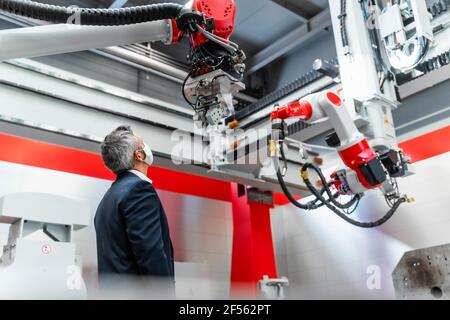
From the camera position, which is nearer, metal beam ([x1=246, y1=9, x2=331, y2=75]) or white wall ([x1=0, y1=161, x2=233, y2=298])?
white wall ([x1=0, y1=161, x2=233, y2=298])

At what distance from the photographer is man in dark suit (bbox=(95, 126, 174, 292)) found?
4.49ft

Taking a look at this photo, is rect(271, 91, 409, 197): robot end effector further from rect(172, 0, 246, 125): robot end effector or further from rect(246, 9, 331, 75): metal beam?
rect(246, 9, 331, 75): metal beam

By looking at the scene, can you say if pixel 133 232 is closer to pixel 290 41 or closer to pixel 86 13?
pixel 86 13

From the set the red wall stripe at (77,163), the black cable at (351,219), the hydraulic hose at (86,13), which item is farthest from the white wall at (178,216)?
the hydraulic hose at (86,13)

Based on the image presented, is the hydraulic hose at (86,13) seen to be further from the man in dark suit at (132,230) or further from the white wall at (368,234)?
the white wall at (368,234)

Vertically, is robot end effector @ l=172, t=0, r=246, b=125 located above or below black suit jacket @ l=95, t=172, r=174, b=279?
above

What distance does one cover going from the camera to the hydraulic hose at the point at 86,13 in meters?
1.37

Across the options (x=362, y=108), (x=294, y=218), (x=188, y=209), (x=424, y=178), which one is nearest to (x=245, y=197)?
(x=188, y=209)

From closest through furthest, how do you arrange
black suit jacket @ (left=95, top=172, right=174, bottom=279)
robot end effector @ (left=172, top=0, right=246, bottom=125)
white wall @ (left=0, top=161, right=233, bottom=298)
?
1. black suit jacket @ (left=95, top=172, right=174, bottom=279)
2. robot end effector @ (left=172, top=0, right=246, bottom=125)
3. white wall @ (left=0, top=161, right=233, bottom=298)

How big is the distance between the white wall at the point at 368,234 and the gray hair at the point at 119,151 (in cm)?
211

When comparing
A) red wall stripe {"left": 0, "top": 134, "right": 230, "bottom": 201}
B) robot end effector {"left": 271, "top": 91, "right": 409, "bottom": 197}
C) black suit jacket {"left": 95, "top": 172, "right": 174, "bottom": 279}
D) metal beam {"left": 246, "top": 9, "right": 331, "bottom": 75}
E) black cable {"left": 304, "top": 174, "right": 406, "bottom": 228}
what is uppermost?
metal beam {"left": 246, "top": 9, "right": 331, "bottom": 75}

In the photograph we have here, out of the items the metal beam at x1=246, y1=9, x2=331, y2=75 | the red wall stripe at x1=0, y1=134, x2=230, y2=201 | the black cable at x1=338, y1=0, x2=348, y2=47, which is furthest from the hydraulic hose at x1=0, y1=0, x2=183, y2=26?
the metal beam at x1=246, y1=9, x2=331, y2=75

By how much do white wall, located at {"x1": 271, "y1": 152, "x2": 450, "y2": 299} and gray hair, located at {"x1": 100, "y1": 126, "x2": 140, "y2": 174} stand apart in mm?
2108

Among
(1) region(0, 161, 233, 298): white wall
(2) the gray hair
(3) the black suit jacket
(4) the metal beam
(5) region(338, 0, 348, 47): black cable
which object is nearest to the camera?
(3) the black suit jacket
